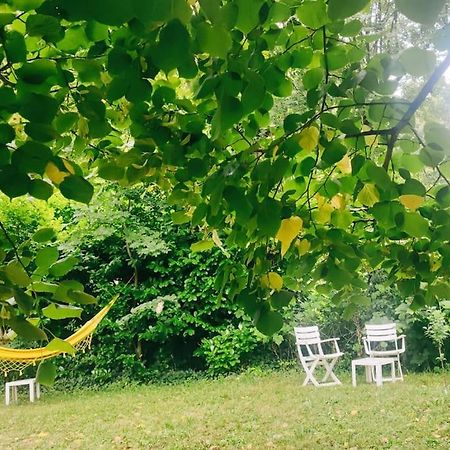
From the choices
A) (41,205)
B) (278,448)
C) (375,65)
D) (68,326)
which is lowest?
(278,448)

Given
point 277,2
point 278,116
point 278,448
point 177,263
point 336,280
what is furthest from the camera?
point 177,263

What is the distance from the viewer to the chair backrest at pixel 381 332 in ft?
20.0

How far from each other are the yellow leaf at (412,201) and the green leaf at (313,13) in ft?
1.00

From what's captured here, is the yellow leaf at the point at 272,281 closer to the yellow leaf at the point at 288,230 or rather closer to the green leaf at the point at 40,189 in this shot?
the yellow leaf at the point at 288,230

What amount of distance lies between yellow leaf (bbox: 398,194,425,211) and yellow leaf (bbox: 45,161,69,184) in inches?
21.2

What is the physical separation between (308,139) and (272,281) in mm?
264

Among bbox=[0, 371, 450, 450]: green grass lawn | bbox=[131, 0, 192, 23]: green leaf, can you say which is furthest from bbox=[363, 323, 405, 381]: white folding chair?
bbox=[131, 0, 192, 23]: green leaf

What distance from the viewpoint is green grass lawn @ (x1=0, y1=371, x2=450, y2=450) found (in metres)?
3.92

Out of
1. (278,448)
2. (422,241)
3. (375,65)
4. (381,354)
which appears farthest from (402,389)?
(375,65)

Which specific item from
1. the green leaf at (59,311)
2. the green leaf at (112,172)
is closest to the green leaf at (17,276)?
the green leaf at (59,311)

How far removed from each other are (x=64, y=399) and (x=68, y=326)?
42.7 inches

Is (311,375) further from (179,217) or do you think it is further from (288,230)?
(288,230)

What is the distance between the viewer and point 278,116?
4098 millimetres

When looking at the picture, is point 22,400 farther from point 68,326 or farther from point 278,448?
point 278,448
